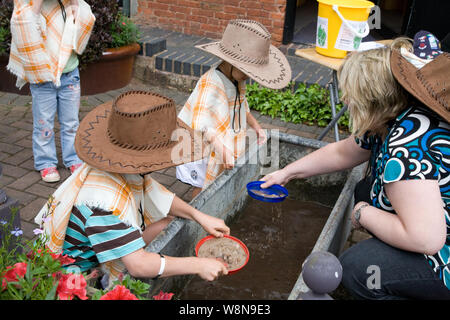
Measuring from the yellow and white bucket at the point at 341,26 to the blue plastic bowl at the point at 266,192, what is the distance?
1.44 m

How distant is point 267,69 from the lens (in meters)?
2.78

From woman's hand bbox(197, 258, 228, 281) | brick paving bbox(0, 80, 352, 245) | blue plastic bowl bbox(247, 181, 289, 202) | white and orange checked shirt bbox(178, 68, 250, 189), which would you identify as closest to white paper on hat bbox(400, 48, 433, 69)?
blue plastic bowl bbox(247, 181, 289, 202)

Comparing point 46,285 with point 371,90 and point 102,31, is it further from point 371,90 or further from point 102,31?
point 102,31

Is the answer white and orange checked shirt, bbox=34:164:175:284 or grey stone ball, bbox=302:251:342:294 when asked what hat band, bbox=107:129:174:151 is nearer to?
white and orange checked shirt, bbox=34:164:175:284

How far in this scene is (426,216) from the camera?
172cm

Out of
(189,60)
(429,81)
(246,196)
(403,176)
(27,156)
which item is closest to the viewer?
(403,176)

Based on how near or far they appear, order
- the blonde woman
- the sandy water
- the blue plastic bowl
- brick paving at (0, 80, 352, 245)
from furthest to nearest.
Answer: brick paving at (0, 80, 352, 245), the blue plastic bowl, the sandy water, the blonde woman

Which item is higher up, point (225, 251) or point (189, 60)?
point (189, 60)

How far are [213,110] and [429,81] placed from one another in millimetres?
1242

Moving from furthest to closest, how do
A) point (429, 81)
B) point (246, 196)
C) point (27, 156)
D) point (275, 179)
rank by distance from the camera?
point (27, 156) → point (246, 196) → point (275, 179) → point (429, 81)

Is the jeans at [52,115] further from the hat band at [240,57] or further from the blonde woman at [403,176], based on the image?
the blonde woman at [403,176]

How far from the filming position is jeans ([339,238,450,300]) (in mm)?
1882

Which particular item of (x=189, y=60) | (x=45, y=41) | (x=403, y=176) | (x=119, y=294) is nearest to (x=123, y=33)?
(x=189, y=60)

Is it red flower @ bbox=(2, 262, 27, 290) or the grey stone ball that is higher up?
the grey stone ball
